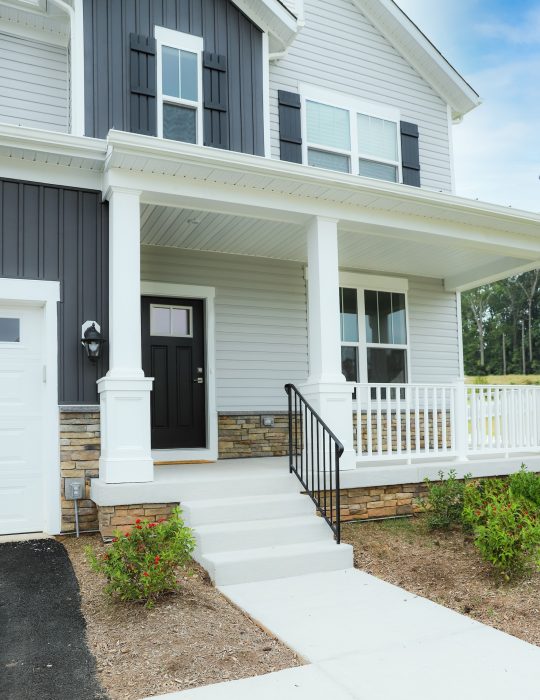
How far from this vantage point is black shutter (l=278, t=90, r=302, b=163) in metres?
8.20

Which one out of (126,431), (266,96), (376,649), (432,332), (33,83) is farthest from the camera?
(432,332)

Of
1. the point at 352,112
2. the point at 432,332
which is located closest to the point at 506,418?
the point at 432,332

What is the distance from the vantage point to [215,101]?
7418mm

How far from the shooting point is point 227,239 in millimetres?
7676

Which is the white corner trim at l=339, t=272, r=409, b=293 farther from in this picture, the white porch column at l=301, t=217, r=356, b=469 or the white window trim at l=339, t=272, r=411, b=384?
the white porch column at l=301, t=217, r=356, b=469

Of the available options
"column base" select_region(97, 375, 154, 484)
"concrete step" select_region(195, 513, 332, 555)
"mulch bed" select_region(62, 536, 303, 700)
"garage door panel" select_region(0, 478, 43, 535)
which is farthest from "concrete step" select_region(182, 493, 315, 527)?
"garage door panel" select_region(0, 478, 43, 535)

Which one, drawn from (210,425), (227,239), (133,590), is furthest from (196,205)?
(133,590)

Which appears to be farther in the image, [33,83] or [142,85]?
[33,83]

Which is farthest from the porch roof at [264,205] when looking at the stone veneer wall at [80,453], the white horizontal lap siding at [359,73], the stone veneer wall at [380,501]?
the stone veneer wall at [380,501]

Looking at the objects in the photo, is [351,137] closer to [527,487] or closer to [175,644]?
[527,487]

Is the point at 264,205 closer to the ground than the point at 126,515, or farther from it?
farther from it

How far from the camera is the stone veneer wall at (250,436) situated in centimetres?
796

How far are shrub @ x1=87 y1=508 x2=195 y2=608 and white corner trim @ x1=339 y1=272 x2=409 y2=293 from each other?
556 centimetres

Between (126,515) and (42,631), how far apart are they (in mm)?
1704
